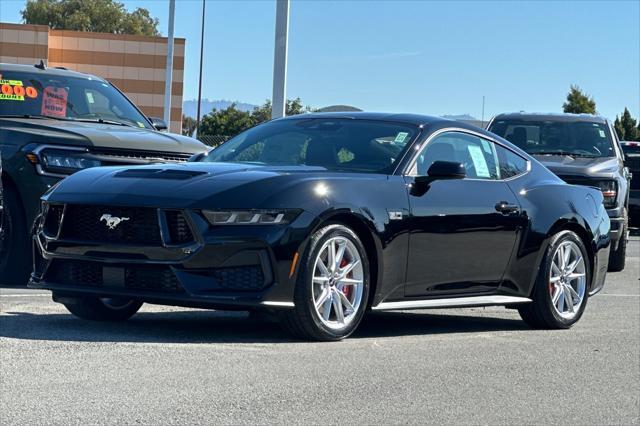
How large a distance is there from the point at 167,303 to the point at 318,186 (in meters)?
1.10

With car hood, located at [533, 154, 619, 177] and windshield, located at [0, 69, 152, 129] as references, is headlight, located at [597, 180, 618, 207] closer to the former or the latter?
car hood, located at [533, 154, 619, 177]

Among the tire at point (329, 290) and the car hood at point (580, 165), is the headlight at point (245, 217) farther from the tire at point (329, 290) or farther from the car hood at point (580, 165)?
the car hood at point (580, 165)

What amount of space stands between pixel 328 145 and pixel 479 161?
1.19 m

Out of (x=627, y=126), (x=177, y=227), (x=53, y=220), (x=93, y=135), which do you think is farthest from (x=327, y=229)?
(x=627, y=126)

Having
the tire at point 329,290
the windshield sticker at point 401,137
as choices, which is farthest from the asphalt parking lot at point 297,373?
the windshield sticker at point 401,137

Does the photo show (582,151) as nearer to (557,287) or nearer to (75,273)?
(557,287)

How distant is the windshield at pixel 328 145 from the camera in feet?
27.0

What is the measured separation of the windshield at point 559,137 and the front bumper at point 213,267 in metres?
8.43

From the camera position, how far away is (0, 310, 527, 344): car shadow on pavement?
7410 mm

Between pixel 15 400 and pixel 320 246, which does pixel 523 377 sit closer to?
pixel 320 246

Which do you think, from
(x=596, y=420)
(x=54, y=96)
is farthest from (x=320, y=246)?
(x=54, y=96)

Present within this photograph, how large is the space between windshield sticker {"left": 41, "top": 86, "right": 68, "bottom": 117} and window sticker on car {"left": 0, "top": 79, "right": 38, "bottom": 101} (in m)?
0.11

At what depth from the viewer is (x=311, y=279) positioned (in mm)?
7281

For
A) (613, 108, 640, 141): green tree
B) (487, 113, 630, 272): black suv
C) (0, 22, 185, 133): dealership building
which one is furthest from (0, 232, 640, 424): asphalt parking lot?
(613, 108, 640, 141): green tree
